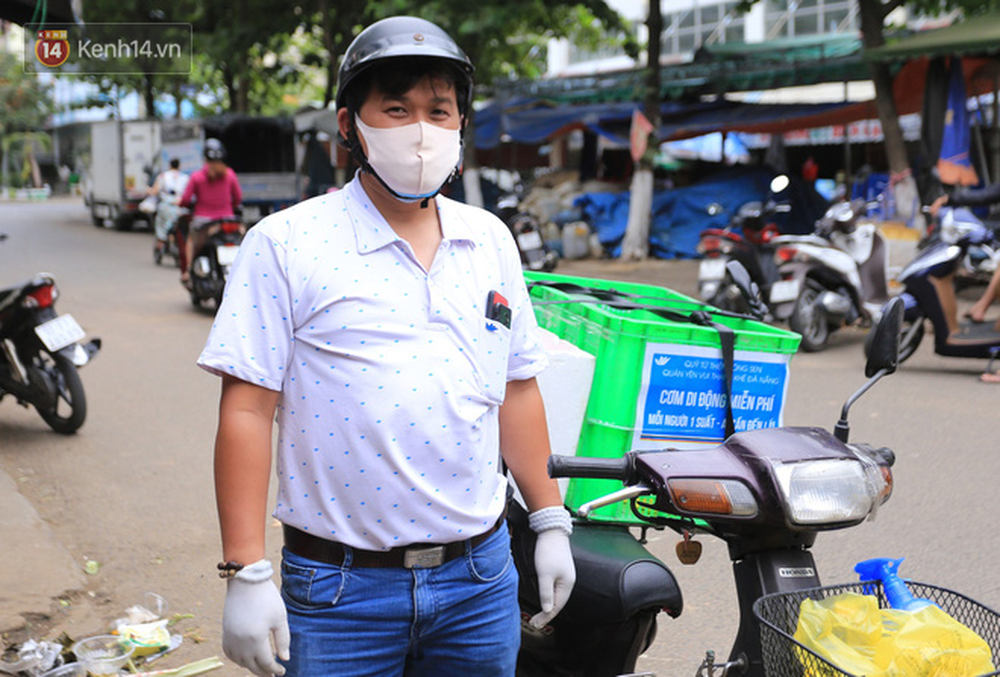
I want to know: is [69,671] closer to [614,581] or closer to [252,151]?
[614,581]

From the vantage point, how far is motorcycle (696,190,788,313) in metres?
9.73

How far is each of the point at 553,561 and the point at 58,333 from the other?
16.3 ft

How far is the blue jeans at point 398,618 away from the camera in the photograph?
5.79 feet

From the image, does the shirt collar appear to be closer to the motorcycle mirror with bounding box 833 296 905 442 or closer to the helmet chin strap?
the helmet chin strap

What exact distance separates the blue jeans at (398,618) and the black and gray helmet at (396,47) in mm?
813

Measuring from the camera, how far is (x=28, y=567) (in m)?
4.18

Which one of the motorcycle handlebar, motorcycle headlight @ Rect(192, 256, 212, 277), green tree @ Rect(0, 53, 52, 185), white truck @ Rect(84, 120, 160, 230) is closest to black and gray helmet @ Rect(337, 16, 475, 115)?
the motorcycle handlebar

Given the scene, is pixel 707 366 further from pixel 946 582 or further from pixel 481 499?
pixel 946 582

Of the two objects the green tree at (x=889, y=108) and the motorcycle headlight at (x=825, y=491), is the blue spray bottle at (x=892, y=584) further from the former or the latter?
the green tree at (x=889, y=108)

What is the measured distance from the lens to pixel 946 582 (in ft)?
13.2

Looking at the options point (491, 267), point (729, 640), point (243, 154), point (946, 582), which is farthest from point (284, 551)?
point (243, 154)

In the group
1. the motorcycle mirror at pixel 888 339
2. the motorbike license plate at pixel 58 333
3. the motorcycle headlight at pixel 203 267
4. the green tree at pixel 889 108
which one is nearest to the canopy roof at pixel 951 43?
the green tree at pixel 889 108

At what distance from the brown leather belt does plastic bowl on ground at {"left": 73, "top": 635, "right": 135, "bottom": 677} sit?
1746 millimetres

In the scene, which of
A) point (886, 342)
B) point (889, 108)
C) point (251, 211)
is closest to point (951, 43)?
point (889, 108)
